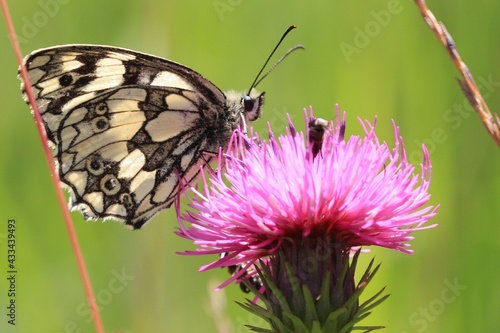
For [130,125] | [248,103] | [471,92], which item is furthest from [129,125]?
[471,92]

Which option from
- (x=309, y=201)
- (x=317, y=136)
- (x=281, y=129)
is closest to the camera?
(x=309, y=201)

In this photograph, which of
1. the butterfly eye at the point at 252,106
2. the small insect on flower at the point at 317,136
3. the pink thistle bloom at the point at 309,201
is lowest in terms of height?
the pink thistle bloom at the point at 309,201

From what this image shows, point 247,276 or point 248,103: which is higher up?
point 248,103

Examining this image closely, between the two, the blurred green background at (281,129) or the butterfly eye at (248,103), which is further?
the blurred green background at (281,129)

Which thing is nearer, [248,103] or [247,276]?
[247,276]

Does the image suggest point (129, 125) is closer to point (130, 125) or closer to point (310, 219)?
point (130, 125)

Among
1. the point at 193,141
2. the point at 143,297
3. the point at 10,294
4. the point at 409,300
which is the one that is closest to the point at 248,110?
the point at 193,141

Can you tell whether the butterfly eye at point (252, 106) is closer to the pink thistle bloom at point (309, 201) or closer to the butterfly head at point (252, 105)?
the butterfly head at point (252, 105)

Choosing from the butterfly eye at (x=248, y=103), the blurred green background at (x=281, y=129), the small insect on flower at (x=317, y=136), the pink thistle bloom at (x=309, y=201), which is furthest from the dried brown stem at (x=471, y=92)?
the blurred green background at (x=281, y=129)
